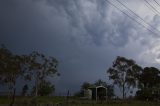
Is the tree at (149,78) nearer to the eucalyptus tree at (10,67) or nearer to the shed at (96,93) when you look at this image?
the shed at (96,93)

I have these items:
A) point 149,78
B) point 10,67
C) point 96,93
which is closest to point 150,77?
point 149,78

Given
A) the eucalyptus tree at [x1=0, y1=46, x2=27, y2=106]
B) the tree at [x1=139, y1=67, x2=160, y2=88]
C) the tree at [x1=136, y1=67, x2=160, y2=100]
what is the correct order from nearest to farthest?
1. the eucalyptus tree at [x1=0, y1=46, x2=27, y2=106]
2. the tree at [x1=136, y1=67, x2=160, y2=100]
3. the tree at [x1=139, y1=67, x2=160, y2=88]

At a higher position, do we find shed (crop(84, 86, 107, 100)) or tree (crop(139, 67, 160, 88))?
tree (crop(139, 67, 160, 88))

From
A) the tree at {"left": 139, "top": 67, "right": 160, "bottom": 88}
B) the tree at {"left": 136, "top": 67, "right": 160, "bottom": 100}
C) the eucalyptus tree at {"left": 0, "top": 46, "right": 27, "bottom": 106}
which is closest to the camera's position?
the eucalyptus tree at {"left": 0, "top": 46, "right": 27, "bottom": 106}

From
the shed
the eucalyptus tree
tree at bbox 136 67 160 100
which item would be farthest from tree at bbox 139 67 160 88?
the eucalyptus tree

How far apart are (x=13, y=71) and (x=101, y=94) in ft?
91.4

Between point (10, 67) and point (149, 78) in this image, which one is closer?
point (10, 67)

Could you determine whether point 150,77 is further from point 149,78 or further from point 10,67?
point 10,67

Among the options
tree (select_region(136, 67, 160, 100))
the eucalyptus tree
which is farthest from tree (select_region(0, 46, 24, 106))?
tree (select_region(136, 67, 160, 100))

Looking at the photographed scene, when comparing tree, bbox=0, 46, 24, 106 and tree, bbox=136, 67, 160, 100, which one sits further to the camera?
tree, bbox=136, 67, 160, 100

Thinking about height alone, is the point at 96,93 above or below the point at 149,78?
below

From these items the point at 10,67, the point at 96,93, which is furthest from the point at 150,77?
the point at 10,67

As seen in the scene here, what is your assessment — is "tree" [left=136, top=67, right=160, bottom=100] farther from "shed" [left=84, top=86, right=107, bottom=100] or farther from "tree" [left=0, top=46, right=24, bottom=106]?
"tree" [left=0, top=46, right=24, bottom=106]

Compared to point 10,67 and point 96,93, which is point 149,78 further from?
point 10,67
